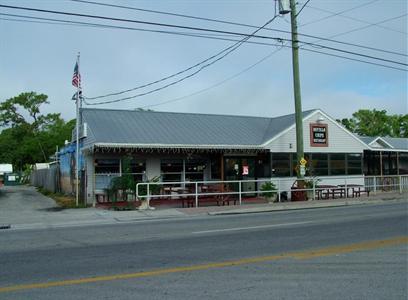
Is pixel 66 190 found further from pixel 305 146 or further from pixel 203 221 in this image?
pixel 203 221

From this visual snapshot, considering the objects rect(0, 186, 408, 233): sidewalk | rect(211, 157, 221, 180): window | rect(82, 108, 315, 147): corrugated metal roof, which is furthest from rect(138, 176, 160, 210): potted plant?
rect(211, 157, 221, 180): window

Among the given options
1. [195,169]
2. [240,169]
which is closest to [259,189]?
[240,169]

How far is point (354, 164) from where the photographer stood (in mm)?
28672

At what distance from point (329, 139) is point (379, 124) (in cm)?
4456

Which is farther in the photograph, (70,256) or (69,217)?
(69,217)

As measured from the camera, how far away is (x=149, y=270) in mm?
7703

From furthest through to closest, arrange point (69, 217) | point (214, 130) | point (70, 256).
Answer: point (214, 130), point (69, 217), point (70, 256)

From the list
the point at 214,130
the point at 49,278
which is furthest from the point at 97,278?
the point at 214,130

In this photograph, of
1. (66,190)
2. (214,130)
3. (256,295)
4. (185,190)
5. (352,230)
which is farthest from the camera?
(66,190)

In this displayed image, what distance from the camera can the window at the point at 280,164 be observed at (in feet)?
83.9

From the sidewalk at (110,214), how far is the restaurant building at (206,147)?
3.25 meters

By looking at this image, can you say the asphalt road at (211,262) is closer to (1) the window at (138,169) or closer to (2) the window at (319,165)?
(1) the window at (138,169)

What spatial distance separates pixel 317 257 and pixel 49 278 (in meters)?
4.46

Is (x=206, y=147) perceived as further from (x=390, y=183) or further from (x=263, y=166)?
(x=390, y=183)
